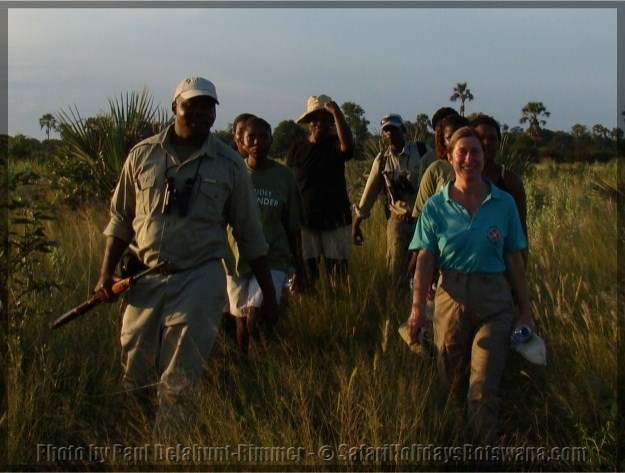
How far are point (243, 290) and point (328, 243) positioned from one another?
1.30 metres

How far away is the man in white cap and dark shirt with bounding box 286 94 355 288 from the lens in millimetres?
7262

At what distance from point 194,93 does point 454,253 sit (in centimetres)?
166

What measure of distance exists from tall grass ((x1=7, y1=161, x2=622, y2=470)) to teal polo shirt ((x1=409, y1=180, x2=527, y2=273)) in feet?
1.84

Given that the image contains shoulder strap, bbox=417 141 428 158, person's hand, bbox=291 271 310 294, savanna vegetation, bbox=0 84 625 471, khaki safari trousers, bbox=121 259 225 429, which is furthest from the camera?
shoulder strap, bbox=417 141 428 158

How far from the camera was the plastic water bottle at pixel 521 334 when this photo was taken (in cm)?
463

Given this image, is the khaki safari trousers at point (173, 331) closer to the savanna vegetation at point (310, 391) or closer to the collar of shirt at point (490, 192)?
the savanna vegetation at point (310, 391)

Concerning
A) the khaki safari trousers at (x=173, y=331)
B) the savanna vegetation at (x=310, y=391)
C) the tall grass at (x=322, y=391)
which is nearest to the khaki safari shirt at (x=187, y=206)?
the khaki safari trousers at (x=173, y=331)

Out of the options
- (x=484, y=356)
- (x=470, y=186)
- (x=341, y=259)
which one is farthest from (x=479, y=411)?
(x=341, y=259)

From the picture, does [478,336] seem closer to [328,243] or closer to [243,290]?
[243,290]

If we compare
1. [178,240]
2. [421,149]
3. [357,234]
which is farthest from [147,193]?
[421,149]

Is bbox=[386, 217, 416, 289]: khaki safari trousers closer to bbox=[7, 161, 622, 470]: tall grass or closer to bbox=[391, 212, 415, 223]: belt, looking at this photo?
bbox=[391, 212, 415, 223]: belt

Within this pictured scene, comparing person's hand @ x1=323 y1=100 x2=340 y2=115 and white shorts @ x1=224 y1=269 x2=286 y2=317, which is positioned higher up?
person's hand @ x1=323 y1=100 x2=340 y2=115

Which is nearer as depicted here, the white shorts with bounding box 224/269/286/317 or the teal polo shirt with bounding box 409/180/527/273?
the teal polo shirt with bounding box 409/180/527/273

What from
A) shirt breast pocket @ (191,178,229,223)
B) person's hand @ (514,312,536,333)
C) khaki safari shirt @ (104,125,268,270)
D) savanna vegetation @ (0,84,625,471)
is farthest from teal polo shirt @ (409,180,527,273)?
shirt breast pocket @ (191,178,229,223)
